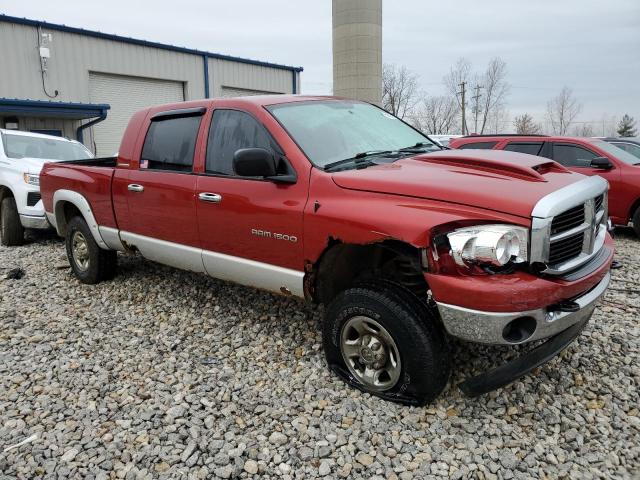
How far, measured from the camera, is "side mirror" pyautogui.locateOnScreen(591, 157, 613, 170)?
785 centimetres

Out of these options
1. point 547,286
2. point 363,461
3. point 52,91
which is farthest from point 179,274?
point 52,91

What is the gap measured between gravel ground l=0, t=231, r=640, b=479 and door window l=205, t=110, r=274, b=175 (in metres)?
1.43

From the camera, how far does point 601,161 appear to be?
25.7 feet

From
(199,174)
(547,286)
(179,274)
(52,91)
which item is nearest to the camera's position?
(547,286)

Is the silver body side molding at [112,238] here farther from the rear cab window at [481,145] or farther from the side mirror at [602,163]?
the side mirror at [602,163]

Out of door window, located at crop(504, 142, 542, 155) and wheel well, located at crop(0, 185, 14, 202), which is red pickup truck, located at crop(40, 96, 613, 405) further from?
door window, located at crop(504, 142, 542, 155)

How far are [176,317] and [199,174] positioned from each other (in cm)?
144

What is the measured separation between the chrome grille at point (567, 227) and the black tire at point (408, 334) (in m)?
0.70

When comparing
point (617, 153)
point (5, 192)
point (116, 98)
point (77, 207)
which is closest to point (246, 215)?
point (77, 207)

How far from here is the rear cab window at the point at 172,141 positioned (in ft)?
13.9

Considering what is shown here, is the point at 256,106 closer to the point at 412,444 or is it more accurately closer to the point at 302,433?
the point at 302,433

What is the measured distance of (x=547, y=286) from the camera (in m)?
2.55

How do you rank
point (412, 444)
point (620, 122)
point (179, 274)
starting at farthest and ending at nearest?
point (620, 122) < point (179, 274) < point (412, 444)

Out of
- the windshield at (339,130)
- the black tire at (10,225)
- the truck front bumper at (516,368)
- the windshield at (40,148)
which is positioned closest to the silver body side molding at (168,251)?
the windshield at (339,130)
